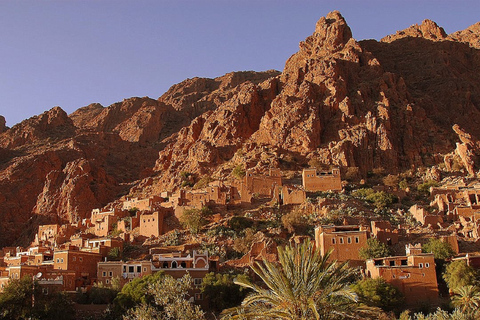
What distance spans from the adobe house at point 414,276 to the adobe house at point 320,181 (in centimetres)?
2394

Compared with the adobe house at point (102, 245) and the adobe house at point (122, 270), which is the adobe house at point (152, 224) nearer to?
the adobe house at point (102, 245)

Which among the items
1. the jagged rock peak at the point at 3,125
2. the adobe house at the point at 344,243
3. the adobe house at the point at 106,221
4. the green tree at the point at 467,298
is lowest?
the green tree at the point at 467,298

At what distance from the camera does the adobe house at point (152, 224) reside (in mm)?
72688

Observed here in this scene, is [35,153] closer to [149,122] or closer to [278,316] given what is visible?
[149,122]

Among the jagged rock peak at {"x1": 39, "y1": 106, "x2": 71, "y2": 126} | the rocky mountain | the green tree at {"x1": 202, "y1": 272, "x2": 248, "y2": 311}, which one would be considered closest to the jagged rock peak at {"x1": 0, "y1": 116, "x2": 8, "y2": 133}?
the rocky mountain

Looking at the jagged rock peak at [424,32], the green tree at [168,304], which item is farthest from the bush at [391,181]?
the jagged rock peak at [424,32]

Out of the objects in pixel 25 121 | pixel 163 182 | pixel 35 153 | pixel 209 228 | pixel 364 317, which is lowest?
pixel 364 317

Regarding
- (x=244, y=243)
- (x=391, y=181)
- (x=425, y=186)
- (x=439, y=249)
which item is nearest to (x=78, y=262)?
(x=244, y=243)

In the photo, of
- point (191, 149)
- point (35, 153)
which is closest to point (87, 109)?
point (35, 153)

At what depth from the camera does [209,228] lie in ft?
230

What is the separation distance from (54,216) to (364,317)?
7078cm

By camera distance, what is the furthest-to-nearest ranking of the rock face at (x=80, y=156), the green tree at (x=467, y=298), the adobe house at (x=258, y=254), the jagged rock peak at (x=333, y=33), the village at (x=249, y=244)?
the jagged rock peak at (x=333, y=33)
the rock face at (x=80, y=156)
the adobe house at (x=258, y=254)
the village at (x=249, y=244)
the green tree at (x=467, y=298)

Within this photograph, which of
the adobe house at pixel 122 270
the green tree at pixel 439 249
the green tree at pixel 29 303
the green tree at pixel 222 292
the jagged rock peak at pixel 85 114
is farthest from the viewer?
the jagged rock peak at pixel 85 114

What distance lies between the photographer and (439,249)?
58094mm
